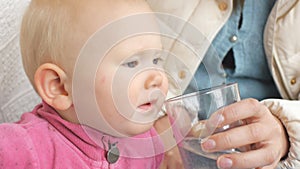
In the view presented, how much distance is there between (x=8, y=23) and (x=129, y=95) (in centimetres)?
41

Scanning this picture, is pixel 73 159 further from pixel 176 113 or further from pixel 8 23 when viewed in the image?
pixel 8 23

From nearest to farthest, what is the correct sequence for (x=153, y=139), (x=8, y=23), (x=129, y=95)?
1. (x=129, y=95)
2. (x=153, y=139)
3. (x=8, y=23)

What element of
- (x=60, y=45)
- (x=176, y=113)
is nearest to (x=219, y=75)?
(x=176, y=113)

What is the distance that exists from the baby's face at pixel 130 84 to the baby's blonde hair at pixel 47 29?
0.23 ft

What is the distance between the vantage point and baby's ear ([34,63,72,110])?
775 mm

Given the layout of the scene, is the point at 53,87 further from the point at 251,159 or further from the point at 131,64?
the point at 251,159

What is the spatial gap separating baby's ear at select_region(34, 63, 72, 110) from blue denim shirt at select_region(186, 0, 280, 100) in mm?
340

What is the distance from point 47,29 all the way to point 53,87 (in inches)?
3.6

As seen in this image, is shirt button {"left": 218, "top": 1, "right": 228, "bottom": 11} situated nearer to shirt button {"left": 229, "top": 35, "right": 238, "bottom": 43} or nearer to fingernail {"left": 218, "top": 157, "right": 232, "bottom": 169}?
shirt button {"left": 229, "top": 35, "right": 238, "bottom": 43}

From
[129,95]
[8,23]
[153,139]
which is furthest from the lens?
[8,23]

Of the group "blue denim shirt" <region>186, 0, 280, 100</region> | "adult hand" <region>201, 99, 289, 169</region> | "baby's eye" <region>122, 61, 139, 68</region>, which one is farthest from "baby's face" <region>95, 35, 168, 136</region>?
"blue denim shirt" <region>186, 0, 280, 100</region>

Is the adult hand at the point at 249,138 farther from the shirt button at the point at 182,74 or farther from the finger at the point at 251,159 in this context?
the shirt button at the point at 182,74

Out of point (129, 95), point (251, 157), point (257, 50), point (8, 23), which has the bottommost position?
point (251, 157)

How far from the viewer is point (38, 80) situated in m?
0.78
